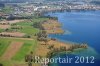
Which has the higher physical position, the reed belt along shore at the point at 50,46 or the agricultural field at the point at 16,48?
the agricultural field at the point at 16,48

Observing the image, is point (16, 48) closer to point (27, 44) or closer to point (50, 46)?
point (27, 44)

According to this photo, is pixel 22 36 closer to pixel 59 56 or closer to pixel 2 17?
pixel 59 56

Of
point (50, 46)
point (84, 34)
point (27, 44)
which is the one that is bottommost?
point (84, 34)

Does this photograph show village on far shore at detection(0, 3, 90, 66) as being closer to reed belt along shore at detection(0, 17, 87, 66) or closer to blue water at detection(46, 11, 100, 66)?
reed belt along shore at detection(0, 17, 87, 66)

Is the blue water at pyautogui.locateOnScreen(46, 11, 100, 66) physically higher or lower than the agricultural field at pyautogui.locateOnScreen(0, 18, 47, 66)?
lower

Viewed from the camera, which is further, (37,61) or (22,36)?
(22,36)

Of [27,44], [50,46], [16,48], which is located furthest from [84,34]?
[16,48]

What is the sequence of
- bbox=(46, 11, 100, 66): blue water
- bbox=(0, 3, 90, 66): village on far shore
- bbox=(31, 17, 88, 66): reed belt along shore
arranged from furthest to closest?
bbox=(46, 11, 100, 66): blue water → bbox=(31, 17, 88, 66): reed belt along shore → bbox=(0, 3, 90, 66): village on far shore

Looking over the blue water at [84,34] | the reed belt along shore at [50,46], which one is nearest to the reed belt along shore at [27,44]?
the reed belt along shore at [50,46]

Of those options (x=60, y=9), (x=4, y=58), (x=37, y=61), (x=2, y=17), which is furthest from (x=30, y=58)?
(x=60, y=9)

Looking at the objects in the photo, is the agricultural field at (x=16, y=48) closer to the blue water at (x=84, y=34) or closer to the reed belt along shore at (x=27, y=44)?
the reed belt along shore at (x=27, y=44)

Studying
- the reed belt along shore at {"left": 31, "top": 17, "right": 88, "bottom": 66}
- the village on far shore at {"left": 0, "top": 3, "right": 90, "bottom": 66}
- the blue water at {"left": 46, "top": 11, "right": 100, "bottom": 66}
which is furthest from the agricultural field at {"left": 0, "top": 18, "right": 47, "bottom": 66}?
the blue water at {"left": 46, "top": 11, "right": 100, "bottom": 66}
